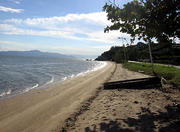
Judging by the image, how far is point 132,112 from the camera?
20.5ft

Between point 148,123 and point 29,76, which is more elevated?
point 148,123

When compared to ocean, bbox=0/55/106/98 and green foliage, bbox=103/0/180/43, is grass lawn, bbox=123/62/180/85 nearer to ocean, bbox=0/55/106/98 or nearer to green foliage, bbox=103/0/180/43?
green foliage, bbox=103/0/180/43

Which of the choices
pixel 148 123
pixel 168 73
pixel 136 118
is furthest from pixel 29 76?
pixel 148 123

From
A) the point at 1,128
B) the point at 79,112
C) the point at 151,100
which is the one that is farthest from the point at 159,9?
the point at 1,128

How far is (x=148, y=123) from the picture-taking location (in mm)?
5047

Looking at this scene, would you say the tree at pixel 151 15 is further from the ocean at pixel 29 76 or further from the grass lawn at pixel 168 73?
the ocean at pixel 29 76

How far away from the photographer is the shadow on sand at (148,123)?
15.2 feet

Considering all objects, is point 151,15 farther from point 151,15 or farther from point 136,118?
point 136,118

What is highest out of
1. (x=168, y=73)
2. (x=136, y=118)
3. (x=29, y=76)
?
(x=168, y=73)

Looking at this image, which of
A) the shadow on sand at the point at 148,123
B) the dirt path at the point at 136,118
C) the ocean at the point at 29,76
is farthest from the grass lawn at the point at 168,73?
Result: the ocean at the point at 29,76

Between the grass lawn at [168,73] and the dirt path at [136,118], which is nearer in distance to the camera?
the dirt path at [136,118]

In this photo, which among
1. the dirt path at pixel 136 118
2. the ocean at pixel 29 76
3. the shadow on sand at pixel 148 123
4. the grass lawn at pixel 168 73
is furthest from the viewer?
the ocean at pixel 29 76

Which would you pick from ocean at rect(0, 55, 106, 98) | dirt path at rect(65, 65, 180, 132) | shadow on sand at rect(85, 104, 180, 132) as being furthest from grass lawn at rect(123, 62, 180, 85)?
ocean at rect(0, 55, 106, 98)

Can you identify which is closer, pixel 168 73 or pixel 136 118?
pixel 136 118
